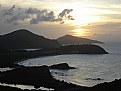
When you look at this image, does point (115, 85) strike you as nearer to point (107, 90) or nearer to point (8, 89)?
point (107, 90)

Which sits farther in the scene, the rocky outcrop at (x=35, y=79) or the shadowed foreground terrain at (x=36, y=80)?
the rocky outcrop at (x=35, y=79)

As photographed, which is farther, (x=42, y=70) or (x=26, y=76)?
(x=42, y=70)

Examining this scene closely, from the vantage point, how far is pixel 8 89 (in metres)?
59.1

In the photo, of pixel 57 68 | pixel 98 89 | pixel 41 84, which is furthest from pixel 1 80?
pixel 57 68

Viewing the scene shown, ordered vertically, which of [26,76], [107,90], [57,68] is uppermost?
→ [107,90]

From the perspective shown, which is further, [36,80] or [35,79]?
[35,79]

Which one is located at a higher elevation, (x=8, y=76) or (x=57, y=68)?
(x=8, y=76)

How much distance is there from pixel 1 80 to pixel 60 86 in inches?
620

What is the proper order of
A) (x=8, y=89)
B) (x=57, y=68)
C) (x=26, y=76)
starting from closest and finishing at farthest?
(x=8, y=89)
(x=26, y=76)
(x=57, y=68)

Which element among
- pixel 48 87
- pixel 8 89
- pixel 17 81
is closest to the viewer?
pixel 8 89

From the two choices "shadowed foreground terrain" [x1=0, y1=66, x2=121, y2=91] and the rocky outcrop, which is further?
the rocky outcrop

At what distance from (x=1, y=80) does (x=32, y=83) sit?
8.46 m

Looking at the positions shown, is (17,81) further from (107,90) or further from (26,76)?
(107,90)

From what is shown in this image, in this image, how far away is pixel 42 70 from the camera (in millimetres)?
90125
